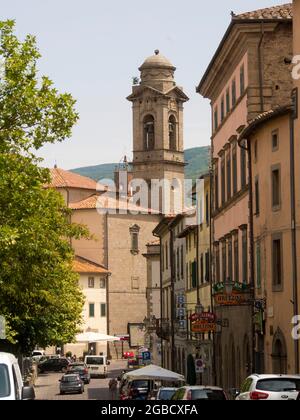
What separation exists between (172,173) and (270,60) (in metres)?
91.5

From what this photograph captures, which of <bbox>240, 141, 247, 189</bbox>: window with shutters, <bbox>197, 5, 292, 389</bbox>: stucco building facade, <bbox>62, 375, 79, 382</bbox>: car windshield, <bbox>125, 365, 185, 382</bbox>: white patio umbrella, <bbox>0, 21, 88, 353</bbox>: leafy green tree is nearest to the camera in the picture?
<bbox>0, 21, 88, 353</bbox>: leafy green tree

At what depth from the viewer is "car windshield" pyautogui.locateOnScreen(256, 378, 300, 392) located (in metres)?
23.0

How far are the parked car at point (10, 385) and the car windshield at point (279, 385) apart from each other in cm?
780

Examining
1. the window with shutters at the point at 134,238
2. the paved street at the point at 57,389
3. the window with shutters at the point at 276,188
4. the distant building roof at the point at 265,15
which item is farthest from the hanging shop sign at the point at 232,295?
the window with shutters at the point at 134,238

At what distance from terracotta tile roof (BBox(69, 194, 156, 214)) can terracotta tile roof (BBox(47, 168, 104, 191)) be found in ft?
8.33

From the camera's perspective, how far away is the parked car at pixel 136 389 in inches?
1994

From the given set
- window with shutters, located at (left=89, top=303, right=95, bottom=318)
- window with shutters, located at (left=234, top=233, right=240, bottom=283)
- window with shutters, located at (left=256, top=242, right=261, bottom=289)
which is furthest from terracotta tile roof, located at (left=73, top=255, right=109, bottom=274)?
window with shutters, located at (left=256, top=242, right=261, bottom=289)

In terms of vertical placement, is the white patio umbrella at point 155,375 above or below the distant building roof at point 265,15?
below

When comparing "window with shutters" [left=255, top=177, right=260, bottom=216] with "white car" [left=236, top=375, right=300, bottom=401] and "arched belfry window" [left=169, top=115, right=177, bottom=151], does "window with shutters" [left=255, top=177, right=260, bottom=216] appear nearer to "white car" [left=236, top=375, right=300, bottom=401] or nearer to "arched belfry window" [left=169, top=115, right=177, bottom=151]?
"white car" [left=236, top=375, right=300, bottom=401]

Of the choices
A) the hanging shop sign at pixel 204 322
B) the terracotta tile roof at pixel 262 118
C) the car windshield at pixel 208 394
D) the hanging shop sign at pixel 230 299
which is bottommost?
the car windshield at pixel 208 394

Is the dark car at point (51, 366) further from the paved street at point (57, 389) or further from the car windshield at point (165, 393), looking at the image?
the car windshield at point (165, 393)

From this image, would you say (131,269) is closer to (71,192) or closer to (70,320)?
(71,192)
